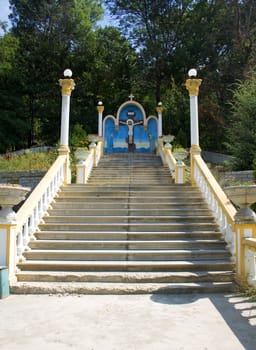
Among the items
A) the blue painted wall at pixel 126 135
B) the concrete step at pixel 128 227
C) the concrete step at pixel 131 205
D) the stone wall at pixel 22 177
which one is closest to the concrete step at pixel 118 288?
the concrete step at pixel 128 227

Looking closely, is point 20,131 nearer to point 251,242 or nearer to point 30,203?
point 30,203

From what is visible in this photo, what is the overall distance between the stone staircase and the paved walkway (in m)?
0.46

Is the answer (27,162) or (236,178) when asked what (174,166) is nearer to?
(236,178)

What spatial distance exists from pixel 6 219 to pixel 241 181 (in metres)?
8.66

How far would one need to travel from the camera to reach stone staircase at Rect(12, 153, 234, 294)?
6.24 meters

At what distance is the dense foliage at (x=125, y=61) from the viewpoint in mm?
24250

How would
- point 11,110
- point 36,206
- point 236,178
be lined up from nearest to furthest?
1. point 36,206
2. point 236,178
3. point 11,110

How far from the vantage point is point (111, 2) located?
29.4m

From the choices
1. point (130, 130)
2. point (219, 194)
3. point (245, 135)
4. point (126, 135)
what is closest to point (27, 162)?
point (126, 135)

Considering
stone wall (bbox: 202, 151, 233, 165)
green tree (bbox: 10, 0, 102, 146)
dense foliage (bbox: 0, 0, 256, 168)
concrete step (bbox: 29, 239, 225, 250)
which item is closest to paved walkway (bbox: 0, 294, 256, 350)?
concrete step (bbox: 29, 239, 225, 250)

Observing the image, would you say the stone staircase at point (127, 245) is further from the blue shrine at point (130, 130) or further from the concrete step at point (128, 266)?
the blue shrine at point (130, 130)

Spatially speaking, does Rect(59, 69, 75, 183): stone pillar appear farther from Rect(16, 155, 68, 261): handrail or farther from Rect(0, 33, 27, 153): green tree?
Rect(0, 33, 27, 153): green tree

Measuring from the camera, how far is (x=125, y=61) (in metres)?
28.2

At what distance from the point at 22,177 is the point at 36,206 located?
6348 millimetres
